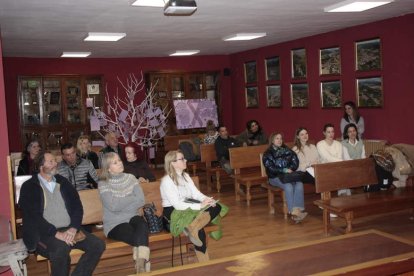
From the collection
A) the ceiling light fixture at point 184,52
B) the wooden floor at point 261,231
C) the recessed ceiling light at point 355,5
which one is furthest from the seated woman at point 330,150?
the ceiling light fixture at point 184,52

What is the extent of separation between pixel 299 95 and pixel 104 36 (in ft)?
15.0

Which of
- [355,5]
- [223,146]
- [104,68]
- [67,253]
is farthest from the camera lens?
[104,68]

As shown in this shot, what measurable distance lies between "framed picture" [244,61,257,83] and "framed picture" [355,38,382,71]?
3788 millimetres

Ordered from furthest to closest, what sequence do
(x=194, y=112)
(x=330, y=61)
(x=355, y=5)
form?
(x=194, y=112) → (x=330, y=61) → (x=355, y=5)

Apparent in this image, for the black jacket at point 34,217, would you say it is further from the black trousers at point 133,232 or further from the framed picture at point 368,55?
the framed picture at point 368,55

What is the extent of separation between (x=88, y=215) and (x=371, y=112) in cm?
590

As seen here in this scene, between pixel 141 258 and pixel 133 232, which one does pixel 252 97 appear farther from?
pixel 141 258

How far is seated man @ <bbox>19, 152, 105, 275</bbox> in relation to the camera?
4.34 metres

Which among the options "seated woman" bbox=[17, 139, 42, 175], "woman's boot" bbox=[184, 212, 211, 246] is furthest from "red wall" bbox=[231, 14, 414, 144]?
"seated woman" bbox=[17, 139, 42, 175]

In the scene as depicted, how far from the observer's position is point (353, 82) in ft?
30.3

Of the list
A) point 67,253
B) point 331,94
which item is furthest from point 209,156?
point 67,253

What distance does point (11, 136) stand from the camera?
38.5 ft

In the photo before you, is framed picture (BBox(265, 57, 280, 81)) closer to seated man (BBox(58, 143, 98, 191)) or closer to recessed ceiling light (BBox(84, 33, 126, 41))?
recessed ceiling light (BBox(84, 33, 126, 41))

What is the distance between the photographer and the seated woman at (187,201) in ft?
15.8
